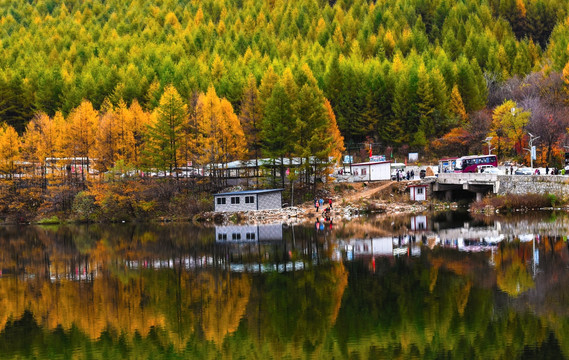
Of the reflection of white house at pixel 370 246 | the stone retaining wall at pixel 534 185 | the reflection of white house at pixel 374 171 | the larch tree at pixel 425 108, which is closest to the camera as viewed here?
the reflection of white house at pixel 370 246

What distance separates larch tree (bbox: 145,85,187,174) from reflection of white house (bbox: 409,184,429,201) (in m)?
24.2

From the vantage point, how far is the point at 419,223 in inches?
2073

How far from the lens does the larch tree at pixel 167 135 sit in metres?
69.9

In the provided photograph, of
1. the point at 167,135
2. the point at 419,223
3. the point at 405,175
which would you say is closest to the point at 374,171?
the point at 405,175

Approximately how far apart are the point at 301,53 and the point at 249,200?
7134 cm

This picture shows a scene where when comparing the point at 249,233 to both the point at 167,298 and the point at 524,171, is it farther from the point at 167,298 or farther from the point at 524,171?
the point at 524,171

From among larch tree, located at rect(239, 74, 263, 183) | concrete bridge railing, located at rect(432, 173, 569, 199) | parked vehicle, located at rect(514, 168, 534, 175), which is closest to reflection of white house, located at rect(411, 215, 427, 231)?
concrete bridge railing, located at rect(432, 173, 569, 199)

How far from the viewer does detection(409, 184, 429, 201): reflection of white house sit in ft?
223

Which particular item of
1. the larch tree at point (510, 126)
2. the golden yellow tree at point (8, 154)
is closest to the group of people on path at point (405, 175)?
the larch tree at point (510, 126)

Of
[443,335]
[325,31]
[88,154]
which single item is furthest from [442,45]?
[443,335]

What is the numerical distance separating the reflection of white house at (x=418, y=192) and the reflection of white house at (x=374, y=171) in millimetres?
4895

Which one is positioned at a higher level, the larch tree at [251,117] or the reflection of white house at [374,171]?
the larch tree at [251,117]

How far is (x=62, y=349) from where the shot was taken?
21891mm

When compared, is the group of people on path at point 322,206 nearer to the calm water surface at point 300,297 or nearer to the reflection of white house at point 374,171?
the reflection of white house at point 374,171
